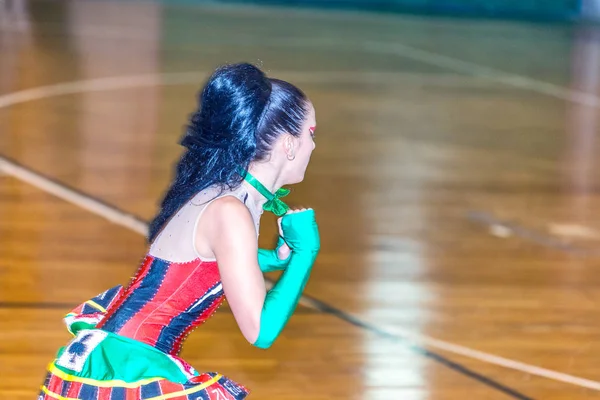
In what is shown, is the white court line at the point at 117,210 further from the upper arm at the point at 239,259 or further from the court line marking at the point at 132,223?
the upper arm at the point at 239,259

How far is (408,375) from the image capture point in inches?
130

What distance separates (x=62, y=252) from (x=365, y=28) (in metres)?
8.36

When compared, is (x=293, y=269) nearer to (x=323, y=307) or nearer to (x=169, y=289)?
(x=169, y=289)

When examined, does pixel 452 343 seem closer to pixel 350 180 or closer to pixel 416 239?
pixel 416 239

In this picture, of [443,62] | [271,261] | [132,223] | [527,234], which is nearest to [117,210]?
[132,223]

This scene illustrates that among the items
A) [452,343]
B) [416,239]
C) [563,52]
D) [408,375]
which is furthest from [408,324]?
[563,52]

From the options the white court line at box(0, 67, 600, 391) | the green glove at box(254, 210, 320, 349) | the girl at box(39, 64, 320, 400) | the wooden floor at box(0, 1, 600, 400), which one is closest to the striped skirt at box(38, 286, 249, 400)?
the girl at box(39, 64, 320, 400)

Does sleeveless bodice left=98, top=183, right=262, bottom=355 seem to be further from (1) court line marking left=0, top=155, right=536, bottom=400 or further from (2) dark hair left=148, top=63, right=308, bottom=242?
(1) court line marking left=0, top=155, right=536, bottom=400

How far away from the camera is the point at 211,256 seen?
1.87m

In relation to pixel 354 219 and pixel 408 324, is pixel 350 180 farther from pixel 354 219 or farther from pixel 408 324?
pixel 408 324

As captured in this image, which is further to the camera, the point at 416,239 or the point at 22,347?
the point at 416,239

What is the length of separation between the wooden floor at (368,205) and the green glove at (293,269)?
50.5 inches

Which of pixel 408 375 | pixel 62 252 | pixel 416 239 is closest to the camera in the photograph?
pixel 408 375

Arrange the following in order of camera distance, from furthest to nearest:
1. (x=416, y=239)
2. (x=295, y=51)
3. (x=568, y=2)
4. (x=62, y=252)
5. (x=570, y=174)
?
(x=568, y=2) < (x=295, y=51) < (x=570, y=174) < (x=416, y=239) < (x=62, y=252)
